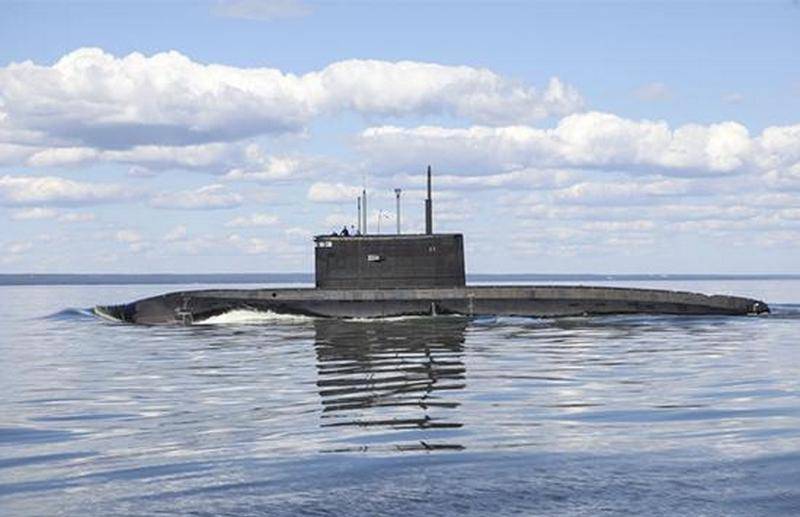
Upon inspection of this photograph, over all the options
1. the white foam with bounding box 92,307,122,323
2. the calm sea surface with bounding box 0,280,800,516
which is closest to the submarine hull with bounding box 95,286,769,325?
the white foam with bounding box 92,307,122,323

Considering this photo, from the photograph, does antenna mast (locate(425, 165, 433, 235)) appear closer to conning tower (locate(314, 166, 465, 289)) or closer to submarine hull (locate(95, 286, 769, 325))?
conning tower (locate(314, 166, 465, 289))

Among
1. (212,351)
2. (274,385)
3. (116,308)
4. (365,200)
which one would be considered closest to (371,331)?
(212,351)

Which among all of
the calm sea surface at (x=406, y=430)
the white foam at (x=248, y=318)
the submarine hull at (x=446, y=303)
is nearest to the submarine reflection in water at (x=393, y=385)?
the calm sea surface at (x=406, y=430)

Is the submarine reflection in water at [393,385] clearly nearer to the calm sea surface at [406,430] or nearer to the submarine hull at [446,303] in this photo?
the calm sea surface at [406,430]

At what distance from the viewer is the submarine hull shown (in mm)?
57656

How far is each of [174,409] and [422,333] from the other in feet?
75.6

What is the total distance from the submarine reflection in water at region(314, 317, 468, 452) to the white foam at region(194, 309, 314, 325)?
35.7ft

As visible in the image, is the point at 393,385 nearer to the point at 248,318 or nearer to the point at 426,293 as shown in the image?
the point at 426,293

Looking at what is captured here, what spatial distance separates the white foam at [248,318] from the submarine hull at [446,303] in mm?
208

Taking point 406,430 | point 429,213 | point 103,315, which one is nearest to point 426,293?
point 429,213

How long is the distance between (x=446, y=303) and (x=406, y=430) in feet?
128

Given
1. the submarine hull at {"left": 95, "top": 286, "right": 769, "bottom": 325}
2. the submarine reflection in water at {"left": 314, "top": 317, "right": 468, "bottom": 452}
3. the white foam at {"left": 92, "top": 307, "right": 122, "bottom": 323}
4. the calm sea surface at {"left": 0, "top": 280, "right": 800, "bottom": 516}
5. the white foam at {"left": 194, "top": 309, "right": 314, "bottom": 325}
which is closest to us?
the calm sea surface at {"left": 0, "top": 280, "right": 800, "bottom": 516}

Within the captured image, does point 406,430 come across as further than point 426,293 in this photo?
No

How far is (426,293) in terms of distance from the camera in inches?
2287
